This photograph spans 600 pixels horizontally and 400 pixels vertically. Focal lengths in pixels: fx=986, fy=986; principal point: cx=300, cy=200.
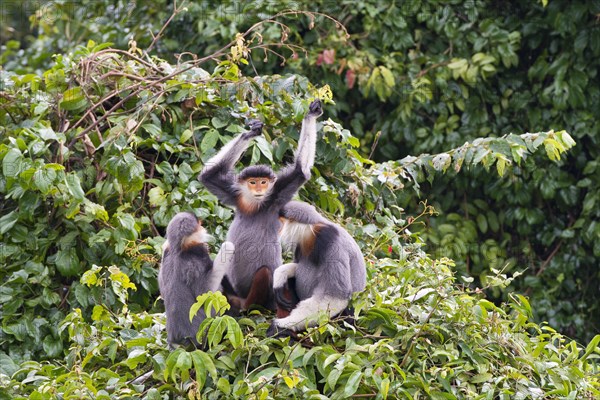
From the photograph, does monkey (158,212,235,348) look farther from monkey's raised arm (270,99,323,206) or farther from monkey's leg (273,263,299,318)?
monkey's raised arm (270,99,323,206)

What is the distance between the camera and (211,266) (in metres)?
4.33

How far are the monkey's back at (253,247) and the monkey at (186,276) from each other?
22 centimetres

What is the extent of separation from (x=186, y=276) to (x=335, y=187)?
75.7 inches

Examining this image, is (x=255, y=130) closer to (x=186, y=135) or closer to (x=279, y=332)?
(x=279, y=332)

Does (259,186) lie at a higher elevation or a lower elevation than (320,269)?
higher

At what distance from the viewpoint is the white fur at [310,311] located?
424 cm

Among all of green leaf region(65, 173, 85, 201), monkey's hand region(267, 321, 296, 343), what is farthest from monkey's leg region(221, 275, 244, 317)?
green leaf region(65, 173, 85, 201)

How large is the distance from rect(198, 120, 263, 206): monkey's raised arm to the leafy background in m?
0.63

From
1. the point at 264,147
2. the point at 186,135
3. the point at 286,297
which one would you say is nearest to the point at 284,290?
the point at 286,297

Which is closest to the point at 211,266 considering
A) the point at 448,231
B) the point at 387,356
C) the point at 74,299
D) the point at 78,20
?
the point at 387,356

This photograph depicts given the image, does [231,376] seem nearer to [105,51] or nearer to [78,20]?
[105,51]

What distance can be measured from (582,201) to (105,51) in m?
4.01

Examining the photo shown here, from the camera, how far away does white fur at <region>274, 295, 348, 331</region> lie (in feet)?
13.9

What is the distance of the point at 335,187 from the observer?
6.00 meters
